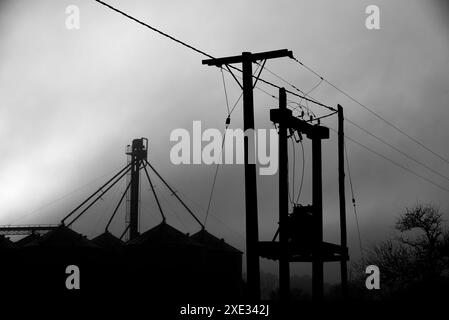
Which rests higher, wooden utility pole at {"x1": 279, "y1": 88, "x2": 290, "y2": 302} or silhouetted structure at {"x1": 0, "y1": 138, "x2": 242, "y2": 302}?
wooden utility pole at {"x1": 279, "y1": 88, "x2": 290, "y2": 302}

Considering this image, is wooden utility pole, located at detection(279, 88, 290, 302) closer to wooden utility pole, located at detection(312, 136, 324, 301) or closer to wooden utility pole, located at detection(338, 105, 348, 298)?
wooden utility pole, located at detection(312, 136, 324, 301)

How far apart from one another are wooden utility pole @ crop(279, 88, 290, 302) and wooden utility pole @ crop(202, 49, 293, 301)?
34.2 inches

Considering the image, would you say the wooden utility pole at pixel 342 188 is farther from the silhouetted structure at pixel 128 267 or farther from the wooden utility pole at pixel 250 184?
the silhouetted structure at pixel 128 267

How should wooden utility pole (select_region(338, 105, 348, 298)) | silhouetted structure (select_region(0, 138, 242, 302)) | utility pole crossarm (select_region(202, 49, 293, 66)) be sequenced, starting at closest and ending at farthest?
utility pole crossarm (select_region(202, 49, 293, 66)) → wooden utility pole (select_region(338, 105, 348, 298)) → silhouetted structure (select_region(0, 138, 242, 302))

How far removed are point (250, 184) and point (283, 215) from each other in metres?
1.36

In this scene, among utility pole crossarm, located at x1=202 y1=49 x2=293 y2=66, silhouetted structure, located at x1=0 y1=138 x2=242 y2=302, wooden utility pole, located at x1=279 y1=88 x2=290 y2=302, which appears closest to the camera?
wooden utility pole, located at x1=279 y1=88 x2=290 y2=302

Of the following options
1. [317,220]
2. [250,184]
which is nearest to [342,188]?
[317,220]

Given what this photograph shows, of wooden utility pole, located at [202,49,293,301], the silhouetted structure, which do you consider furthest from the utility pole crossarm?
the silhouetted structure

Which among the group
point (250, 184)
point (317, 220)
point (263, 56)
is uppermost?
point (263, 56)

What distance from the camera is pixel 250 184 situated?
36.4 feet

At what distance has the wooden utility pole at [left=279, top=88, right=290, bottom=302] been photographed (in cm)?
1130

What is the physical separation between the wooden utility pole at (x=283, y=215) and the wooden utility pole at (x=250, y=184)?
87cm

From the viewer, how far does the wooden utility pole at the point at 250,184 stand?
10.7m

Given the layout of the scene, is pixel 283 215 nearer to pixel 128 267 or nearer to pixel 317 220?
pixel 317 220
